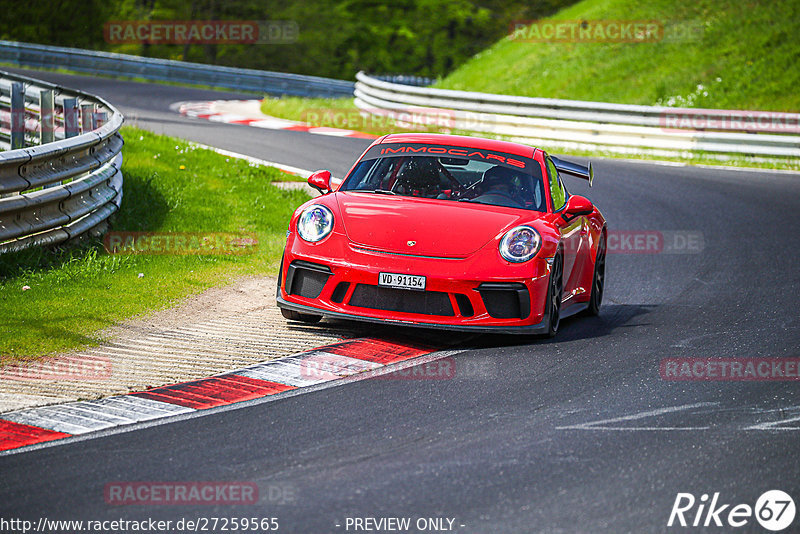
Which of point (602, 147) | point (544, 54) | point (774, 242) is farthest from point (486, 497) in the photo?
point (544, 54)

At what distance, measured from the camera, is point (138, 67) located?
Result: 34.8m

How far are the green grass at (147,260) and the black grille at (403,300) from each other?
1.77 metres

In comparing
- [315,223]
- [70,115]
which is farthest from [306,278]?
[70,115]

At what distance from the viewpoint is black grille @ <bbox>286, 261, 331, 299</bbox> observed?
7.64 meters

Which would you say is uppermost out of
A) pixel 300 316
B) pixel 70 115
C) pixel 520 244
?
pixel 70 115

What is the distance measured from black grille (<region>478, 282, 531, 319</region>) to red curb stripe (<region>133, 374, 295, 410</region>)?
5.47ft

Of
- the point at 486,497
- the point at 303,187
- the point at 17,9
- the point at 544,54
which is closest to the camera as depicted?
the point at 486,497

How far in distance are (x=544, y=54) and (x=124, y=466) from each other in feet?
92.9

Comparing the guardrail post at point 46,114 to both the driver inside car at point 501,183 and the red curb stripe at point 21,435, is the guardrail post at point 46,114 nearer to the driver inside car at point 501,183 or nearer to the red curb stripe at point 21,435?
the driver inside car at point 501,183

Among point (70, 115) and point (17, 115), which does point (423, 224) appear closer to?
point (70, 115)

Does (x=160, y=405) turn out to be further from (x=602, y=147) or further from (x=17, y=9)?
(x=17, y=9)

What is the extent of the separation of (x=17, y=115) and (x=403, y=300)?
22.4 ft

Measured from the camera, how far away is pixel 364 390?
6.34 m

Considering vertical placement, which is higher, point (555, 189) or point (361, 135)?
point (555, 189)
